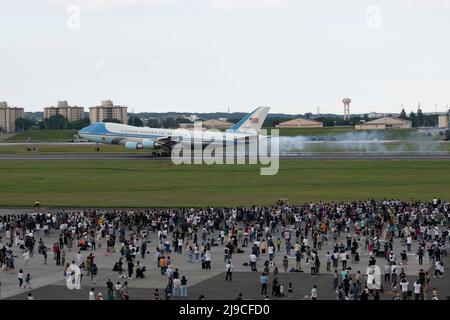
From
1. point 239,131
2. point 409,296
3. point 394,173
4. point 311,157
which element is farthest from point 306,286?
point 239,131

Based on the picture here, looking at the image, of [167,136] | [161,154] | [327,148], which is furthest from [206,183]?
[327,148]

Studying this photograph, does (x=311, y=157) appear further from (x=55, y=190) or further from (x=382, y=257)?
(x=382, y=257)

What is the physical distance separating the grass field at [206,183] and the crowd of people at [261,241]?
9.18 meters

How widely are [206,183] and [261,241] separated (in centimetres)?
3866

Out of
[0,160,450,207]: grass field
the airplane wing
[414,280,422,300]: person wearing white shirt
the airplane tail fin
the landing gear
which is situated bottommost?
[414,280,422,300]: person wearing white shirt

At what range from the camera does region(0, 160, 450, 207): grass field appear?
68.5 m

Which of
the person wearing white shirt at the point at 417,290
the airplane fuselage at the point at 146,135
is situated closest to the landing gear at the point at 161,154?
the airplane fuselage at the point at 146,135

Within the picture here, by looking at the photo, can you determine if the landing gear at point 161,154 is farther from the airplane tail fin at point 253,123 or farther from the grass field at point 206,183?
the airplane tail fin at point 253,123

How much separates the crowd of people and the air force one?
214 ft

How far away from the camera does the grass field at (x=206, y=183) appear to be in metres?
68.5

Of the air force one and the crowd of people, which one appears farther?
the air force one

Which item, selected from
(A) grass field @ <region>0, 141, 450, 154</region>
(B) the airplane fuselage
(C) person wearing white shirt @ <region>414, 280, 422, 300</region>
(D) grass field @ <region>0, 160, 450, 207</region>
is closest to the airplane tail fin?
(B) the airplane fuselage

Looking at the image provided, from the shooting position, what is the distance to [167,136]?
12744 cm

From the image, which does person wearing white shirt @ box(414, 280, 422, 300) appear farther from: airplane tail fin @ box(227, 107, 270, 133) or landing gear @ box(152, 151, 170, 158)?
airplane tail fin @ box(227, 107, 270, 133)
